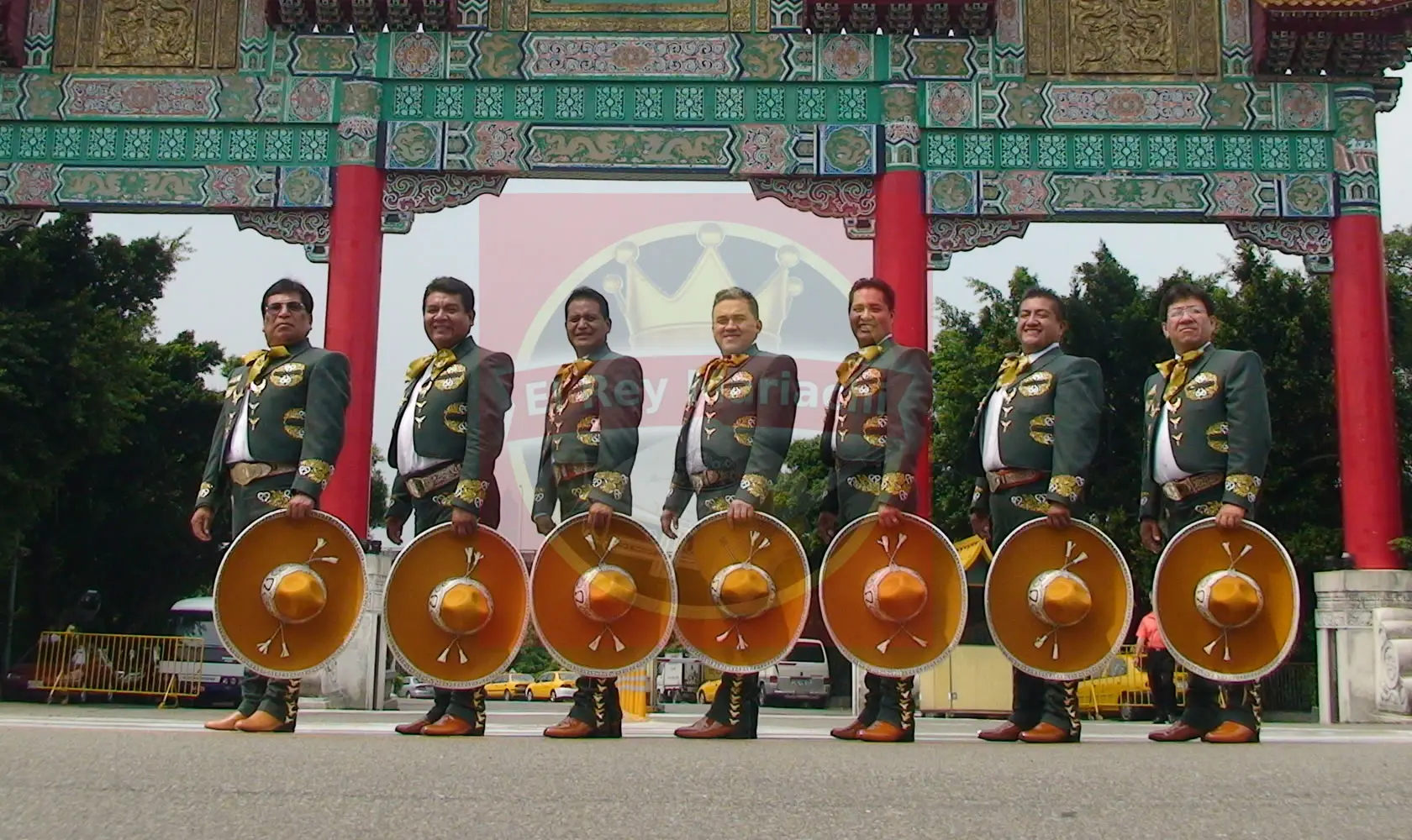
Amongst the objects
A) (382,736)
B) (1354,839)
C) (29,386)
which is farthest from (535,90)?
(1354,839)

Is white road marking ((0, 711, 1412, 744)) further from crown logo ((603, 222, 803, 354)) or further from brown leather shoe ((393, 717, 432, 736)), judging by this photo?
crown logo ((603, 222, 803, 354))

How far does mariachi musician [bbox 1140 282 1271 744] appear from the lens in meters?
6.06

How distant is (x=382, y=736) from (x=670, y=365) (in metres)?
2.59

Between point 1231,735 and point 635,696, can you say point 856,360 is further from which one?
point 635,696

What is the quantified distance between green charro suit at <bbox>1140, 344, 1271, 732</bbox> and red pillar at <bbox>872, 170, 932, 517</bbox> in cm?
539

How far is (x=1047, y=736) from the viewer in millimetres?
5926

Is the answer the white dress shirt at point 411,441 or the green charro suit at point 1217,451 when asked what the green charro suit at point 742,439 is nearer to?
the white dress shirt at point 411,441

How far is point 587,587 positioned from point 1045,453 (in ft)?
6.29

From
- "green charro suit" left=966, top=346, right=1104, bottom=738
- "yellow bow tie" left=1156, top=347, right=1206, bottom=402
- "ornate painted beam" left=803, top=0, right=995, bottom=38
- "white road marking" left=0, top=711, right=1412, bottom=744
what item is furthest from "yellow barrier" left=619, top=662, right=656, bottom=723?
"ornate painted beam" left=803, top=0, right=995, bottom=38

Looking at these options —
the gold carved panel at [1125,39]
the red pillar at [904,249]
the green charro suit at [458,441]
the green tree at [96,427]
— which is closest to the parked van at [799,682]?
the green tree at [96,427]

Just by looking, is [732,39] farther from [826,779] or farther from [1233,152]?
[826,779]

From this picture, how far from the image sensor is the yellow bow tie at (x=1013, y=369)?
6.41 meters

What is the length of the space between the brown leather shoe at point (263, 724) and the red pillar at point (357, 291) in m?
6.19

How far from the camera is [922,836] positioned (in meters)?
2.95
